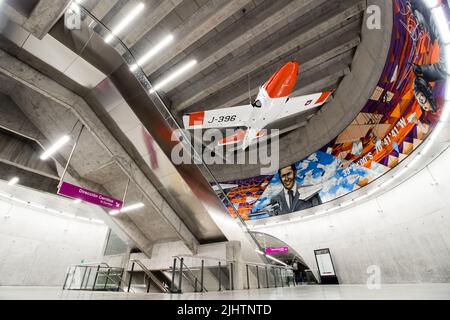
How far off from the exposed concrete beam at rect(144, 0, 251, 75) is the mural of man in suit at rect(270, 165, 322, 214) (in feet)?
35.4

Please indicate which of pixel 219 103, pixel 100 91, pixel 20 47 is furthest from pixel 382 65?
pixel 20 47

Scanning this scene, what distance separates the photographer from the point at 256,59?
439 inches

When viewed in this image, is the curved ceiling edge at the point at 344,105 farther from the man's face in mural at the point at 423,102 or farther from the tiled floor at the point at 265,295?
the tiled floor at the point at 265,295

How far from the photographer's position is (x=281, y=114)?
1061cm

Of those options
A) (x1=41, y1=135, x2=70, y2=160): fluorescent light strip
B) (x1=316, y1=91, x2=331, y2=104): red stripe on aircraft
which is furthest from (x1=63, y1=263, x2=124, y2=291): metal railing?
(x1=316, y1=91, x2=331, y2=104): red stripe on aircraft

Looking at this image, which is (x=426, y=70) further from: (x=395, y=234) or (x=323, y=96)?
(x=395, y=234)

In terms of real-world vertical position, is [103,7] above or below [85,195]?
above

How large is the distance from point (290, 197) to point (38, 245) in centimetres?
1638

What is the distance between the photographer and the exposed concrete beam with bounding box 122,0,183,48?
866 centimetres

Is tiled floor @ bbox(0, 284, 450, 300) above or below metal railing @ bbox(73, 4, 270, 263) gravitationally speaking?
below

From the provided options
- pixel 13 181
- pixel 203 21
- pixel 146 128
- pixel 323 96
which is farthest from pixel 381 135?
pixel 13 181

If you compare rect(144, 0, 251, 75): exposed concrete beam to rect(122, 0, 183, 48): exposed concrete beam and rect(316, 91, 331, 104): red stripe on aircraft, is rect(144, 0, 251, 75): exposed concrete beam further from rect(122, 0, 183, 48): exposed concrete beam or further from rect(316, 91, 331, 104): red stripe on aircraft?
rect(316, 91, 331, 104): red stripe on aircraft
